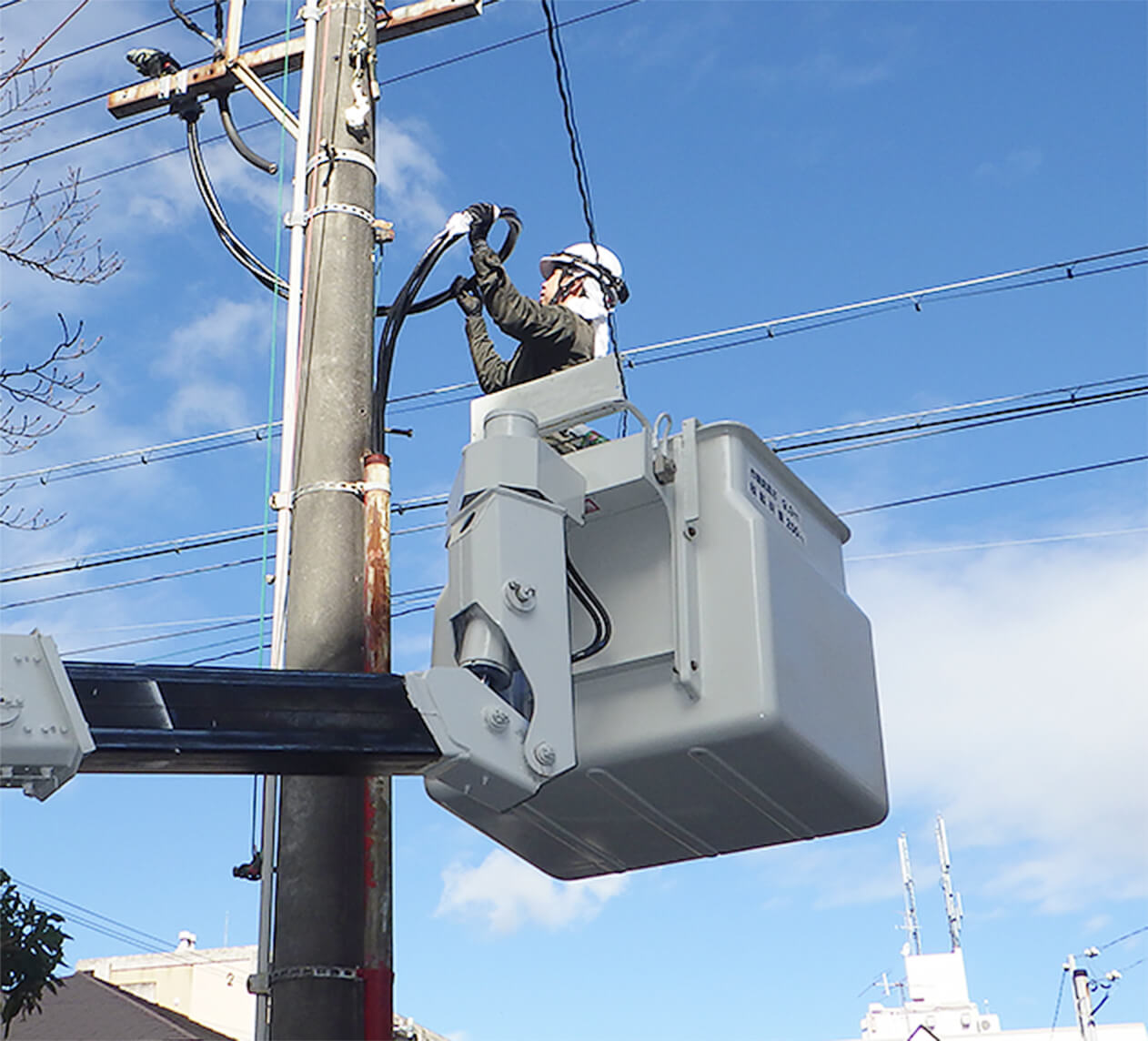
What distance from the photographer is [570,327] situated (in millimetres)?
5148

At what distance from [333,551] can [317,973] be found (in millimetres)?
1206

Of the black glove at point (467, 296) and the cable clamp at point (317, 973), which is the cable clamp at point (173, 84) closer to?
the black glove at point (467, 296)

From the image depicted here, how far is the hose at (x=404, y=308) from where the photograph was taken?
16.1 feet

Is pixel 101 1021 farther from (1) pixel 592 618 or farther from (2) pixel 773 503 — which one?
(2) pixel 773 503

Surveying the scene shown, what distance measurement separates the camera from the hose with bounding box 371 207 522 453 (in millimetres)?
4910

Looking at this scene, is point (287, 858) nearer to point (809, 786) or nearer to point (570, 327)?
point (809, 786)

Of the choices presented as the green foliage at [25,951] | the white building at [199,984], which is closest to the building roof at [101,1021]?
the white building at [199,984]

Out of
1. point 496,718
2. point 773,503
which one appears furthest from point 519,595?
point 773,503

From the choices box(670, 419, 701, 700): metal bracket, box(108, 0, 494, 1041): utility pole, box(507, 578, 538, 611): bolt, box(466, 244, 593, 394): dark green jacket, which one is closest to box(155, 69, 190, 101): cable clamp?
box(108, 0, 494, 1041): utility pole

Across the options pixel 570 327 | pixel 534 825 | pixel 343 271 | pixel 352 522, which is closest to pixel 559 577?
pixel 534 825

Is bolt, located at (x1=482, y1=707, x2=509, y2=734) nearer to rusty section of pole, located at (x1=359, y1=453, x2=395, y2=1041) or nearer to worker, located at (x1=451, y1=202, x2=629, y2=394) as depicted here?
rusty section of pole, located at (x1=359, y1=453, x2=395, y2=1041)

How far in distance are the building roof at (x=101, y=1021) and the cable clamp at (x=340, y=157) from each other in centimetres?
2068

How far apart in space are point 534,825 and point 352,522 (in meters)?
1.09

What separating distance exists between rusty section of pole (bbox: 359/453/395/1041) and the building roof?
68.6 ft
